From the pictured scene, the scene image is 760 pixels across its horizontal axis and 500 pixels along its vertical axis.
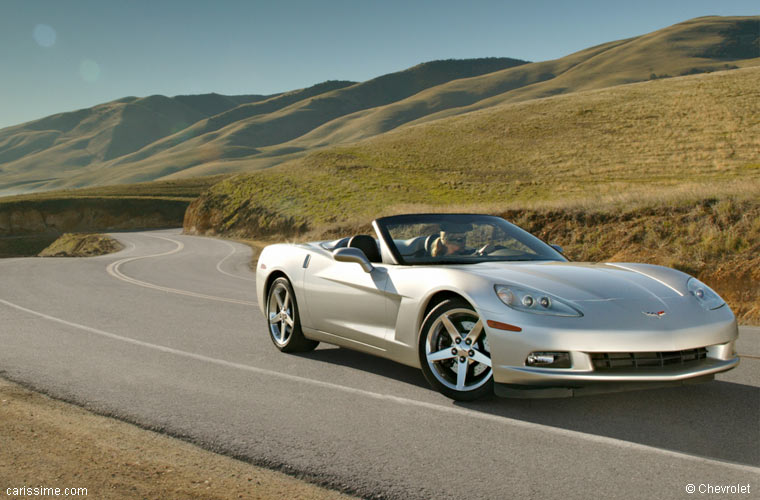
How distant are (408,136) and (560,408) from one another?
218 ft

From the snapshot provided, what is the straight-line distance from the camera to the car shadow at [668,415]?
416cm

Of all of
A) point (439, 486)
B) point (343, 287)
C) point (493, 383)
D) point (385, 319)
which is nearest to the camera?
point (439, 486)

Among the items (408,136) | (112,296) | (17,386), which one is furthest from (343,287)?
(408,136)

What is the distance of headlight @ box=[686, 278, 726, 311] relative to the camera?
16.7 feet

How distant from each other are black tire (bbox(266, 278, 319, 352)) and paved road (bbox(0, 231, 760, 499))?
0.15 meters

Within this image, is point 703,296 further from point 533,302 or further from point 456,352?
point 456,352

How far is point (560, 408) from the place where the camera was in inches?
199

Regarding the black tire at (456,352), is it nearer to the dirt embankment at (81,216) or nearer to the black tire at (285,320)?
the black tire at (285,320)

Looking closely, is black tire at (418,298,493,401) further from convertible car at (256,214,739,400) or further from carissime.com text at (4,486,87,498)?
carissime.com text at (4,486,87,498)

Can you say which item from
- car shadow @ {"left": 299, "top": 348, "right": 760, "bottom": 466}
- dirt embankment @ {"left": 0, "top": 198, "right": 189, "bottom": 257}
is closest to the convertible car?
car shadow @ {"left": 299, "top": 348, "right": 760, "bottom": 466}

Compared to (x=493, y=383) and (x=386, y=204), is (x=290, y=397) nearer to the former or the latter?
(x=493, y=383)

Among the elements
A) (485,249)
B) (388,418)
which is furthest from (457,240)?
(388,418)

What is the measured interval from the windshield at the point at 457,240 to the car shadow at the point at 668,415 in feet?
3.67

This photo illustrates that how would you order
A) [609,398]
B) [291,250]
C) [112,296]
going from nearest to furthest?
[609,398] → [291,250] → [112,296]
